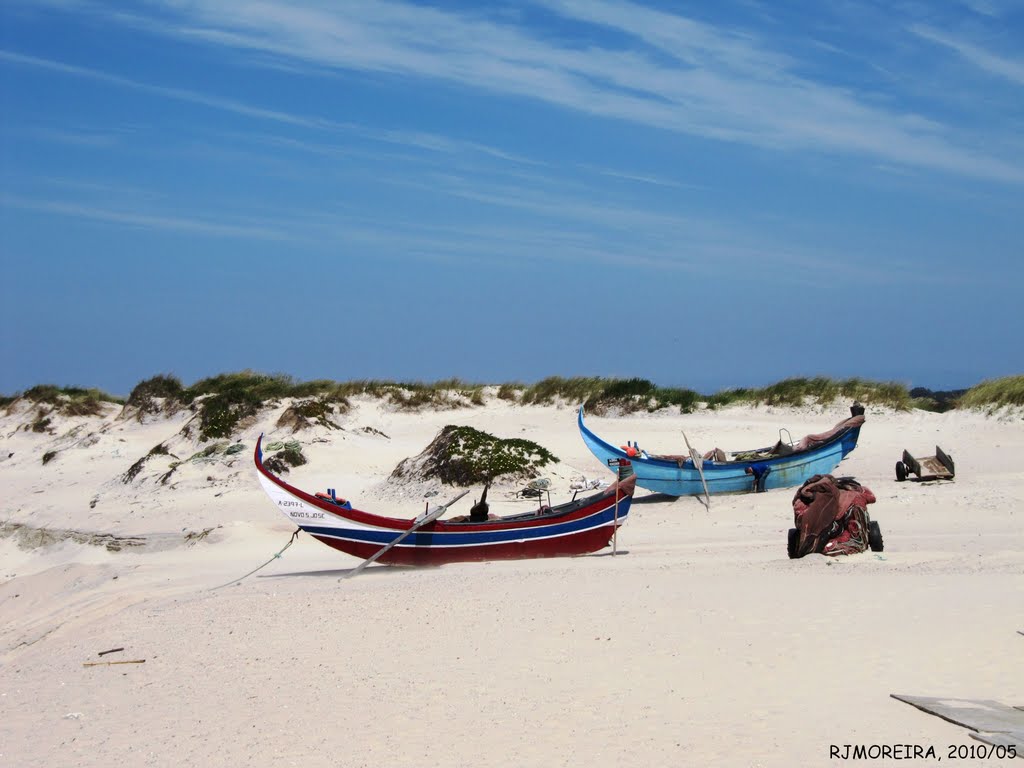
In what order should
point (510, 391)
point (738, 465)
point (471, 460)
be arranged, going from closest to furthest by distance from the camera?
point (738, 465) < point (471, 460) < point (510, 391)

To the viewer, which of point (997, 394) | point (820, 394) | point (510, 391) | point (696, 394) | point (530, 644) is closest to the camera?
point (530, 644)

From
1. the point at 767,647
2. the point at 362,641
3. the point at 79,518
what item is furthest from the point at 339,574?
the point at 79,518

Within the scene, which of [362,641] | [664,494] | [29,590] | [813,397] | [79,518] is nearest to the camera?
[362,641]

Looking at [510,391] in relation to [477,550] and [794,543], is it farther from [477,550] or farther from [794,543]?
[794,543]

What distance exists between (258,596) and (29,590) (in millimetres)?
5548

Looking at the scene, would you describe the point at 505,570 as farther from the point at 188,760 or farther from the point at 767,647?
the point at 188,760

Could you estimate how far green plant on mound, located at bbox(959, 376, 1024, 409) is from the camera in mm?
27594

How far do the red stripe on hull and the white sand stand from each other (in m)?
0.32

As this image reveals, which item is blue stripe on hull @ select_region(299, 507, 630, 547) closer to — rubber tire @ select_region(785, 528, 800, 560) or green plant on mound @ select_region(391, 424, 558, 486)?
rubber tire @ select_region(785, 528, 800, 560)

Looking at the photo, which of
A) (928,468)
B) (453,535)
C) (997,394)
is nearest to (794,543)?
(453,535)

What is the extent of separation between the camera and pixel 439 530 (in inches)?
609

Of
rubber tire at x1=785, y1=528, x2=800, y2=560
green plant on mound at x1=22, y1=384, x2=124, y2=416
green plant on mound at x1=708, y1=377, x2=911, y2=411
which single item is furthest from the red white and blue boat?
green plant on mound at x1=22, y1=384, x2=124, y2=416

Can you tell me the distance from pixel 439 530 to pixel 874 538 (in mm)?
5942

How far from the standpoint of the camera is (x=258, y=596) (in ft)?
45.3
